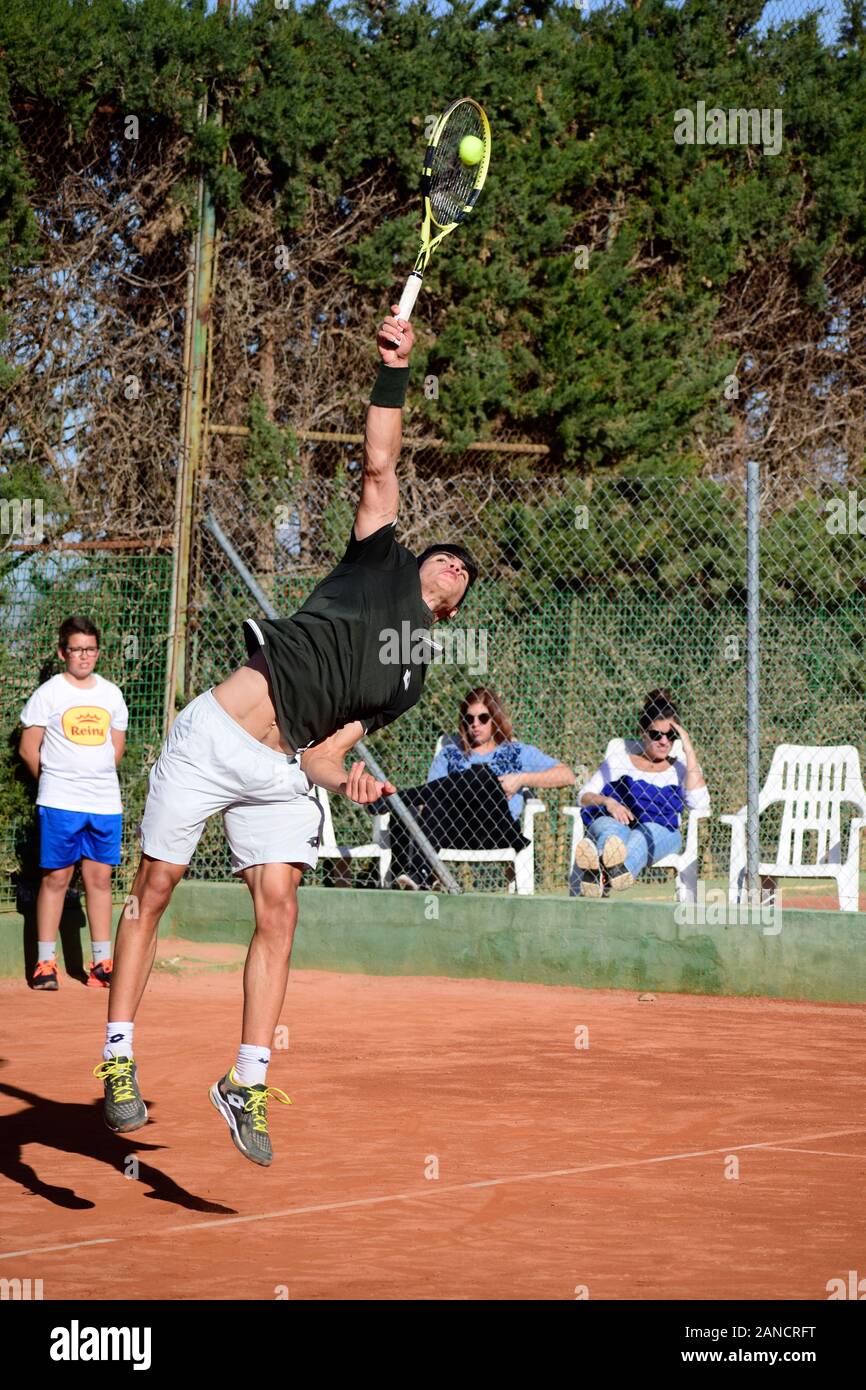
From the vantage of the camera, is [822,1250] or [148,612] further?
[148,612]

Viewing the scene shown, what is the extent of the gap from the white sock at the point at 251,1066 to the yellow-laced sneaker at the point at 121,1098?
29 centimetres

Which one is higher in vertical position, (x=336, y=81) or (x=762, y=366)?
(x=336, y=81)

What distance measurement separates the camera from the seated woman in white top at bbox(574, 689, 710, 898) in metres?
10.1

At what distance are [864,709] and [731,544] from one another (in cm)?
170

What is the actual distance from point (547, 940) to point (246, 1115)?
→ 16.6 feet

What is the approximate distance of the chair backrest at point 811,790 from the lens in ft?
35.7

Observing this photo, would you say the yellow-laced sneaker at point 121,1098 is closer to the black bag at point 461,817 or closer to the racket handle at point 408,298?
the racket handle at point 408,298

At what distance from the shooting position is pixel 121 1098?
199 inches

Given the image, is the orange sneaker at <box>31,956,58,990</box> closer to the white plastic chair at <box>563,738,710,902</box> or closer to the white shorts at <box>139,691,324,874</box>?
the white plastic chair at <box>563,738,710,902</box>

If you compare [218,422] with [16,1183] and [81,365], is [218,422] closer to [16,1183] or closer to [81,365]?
[81,365]

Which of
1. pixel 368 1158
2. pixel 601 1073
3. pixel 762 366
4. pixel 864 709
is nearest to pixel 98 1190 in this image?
pixel 368 1158

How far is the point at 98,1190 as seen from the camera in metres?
5.18

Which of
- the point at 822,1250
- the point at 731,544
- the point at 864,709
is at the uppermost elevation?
the point at 731,544

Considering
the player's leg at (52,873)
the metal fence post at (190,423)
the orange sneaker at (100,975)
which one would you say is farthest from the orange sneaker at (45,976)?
the metal fence post at (190,423)
